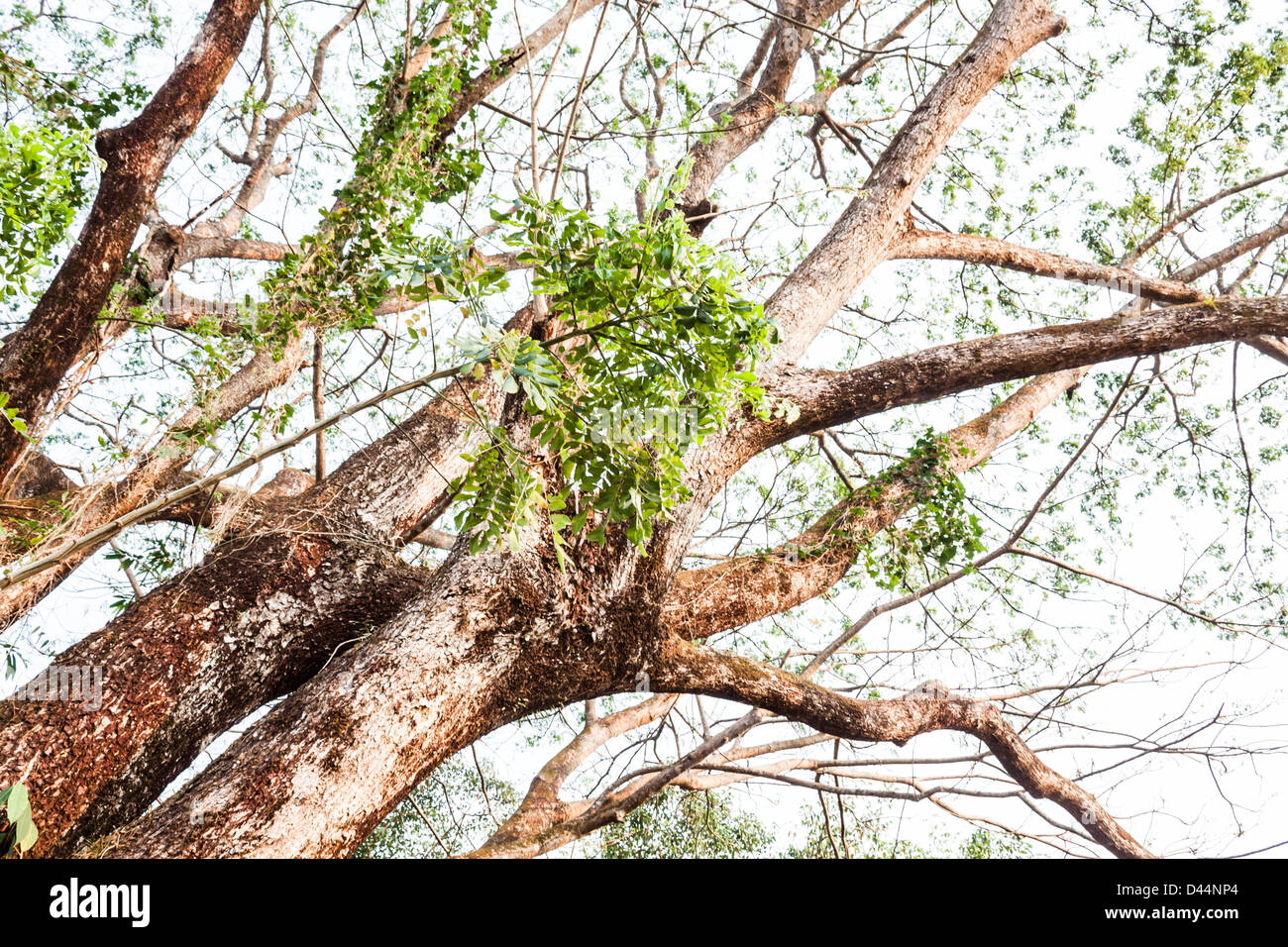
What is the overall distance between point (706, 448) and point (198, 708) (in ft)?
5.78

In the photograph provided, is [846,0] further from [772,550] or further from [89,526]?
[89,526]

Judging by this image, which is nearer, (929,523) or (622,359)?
(622,359)

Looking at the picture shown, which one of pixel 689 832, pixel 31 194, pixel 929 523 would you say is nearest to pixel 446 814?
pixel 689 832

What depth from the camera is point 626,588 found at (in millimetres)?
2514

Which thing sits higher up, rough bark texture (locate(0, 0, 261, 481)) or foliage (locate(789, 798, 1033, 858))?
rough bark texture (locate(0, 0, 261, 481))

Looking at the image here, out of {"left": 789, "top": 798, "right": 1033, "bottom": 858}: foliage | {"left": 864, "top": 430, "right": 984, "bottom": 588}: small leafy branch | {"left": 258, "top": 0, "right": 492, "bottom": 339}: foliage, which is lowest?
{"left": 789, "top": 798, "right": 1033, "bottom": 858}: foliage

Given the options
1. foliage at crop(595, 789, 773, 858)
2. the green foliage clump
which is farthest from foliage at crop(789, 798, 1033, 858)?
the green foliage clump

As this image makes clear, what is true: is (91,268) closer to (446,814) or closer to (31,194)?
(31,194)

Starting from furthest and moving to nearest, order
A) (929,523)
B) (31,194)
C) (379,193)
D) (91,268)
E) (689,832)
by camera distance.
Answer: (689,832) → (929,523) → (379,193) → (91,268) → (31,194)

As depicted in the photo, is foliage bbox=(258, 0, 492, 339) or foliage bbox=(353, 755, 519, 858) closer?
foliage bbox=(258, 0, 492, 339)

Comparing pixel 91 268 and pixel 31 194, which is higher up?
pixel 91 268

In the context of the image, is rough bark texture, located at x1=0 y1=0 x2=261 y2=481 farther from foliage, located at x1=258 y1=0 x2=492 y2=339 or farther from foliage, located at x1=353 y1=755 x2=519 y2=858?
foliage, located at x1=353 y1=755 x2=519 y2=858

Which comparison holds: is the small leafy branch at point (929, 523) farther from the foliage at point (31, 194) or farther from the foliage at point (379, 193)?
the foliage at point (31, 194)
